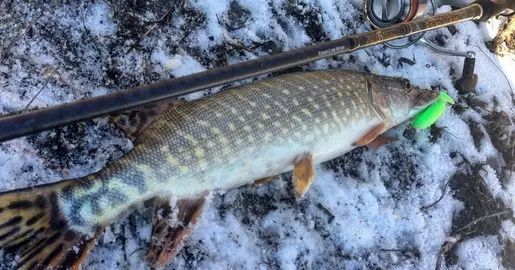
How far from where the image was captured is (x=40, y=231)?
5.81 ft

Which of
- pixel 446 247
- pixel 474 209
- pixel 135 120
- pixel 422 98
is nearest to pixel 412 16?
pixel 422 98

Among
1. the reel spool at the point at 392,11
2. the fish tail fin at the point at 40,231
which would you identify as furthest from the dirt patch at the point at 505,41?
the fish tail fin at the point at 40,231

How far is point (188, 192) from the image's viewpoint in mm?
2020

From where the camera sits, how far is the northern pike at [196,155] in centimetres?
178

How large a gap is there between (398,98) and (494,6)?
0.82 meters

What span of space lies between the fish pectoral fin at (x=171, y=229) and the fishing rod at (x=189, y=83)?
0.48 meters

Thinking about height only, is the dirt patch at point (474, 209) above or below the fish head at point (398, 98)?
below

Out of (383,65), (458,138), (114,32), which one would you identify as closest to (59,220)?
(114,32)

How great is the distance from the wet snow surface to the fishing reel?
0.11 meters

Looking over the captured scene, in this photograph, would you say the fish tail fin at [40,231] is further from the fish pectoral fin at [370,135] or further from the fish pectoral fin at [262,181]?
the fish pectoral fin at [370,135]

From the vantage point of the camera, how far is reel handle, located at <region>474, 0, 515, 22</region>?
277 cm

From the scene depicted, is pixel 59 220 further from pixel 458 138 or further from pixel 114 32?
pixel 458 138

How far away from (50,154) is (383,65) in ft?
6.66

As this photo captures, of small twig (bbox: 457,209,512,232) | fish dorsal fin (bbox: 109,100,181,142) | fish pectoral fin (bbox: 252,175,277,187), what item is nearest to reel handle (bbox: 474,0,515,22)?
small twig (bbox: 457,209,512,232)
